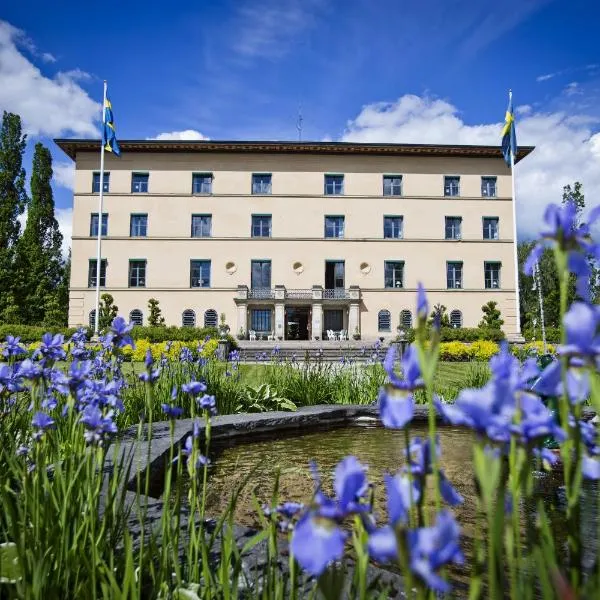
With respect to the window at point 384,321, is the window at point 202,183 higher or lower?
higher

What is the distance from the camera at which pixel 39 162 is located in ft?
118

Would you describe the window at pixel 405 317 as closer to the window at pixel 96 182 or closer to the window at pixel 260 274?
the window at pixel 260 274

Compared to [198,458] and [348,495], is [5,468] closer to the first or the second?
[198,458]

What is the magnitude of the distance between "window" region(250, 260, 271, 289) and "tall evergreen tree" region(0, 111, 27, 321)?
52.1 ft

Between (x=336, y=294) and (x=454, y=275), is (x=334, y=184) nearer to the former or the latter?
(x=336, y=294)

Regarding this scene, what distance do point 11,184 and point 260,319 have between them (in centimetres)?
2047

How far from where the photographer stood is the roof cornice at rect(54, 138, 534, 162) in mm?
30188

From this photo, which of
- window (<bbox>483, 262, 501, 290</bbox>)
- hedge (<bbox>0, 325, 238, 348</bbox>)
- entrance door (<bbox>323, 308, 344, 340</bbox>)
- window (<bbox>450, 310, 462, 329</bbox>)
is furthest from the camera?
window (<bbox>483, 262, 501, 290</bbox>)

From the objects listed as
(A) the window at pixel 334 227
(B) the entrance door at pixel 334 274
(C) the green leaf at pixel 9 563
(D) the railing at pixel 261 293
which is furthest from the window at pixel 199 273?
(C) the green leaf at pixel 9 563

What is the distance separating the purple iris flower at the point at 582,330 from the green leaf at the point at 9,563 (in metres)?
1.49

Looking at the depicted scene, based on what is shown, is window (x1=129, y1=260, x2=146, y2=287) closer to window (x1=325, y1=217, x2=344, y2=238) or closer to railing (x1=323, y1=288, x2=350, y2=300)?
railing (x1=323, y1=288, x2=350, y2=300)

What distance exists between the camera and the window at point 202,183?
31.1m

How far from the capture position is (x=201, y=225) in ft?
102

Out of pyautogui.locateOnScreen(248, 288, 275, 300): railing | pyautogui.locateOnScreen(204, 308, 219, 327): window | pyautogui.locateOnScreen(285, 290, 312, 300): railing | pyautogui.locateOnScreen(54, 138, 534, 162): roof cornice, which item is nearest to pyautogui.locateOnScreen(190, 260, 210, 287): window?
pyautogui.locateOnScreen(204, 308, 219, 327): window
